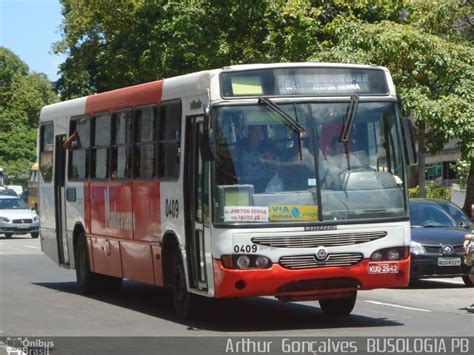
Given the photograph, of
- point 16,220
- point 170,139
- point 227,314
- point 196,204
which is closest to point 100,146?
point 170,139

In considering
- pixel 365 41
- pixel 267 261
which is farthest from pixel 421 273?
pixel 365 41

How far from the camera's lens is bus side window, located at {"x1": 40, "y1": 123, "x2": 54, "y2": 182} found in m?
21.2

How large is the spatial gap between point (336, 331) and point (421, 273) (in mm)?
6517

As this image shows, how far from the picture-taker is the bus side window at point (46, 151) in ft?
69.5

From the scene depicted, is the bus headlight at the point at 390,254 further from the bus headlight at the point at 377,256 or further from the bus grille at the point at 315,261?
the bus grille at the point at 315,261

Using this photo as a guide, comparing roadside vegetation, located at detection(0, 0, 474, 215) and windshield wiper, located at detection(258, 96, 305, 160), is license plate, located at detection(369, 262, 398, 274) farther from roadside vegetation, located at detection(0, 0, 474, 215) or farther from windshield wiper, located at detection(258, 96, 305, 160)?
roadside vegetation, located at detection(0, 0, 474, 215)

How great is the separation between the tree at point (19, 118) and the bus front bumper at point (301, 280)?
9002 cm

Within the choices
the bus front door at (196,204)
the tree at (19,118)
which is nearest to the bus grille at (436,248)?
the bus front door at (196,204)

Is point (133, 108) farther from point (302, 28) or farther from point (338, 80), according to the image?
point (302, 28)

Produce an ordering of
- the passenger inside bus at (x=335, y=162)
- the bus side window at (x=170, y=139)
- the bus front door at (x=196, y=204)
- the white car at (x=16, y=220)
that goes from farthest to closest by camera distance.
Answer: the white car at (x=16, y=220) < the bus side window at (x=170, y=139) < the bus front door at (x=196, y=204) < the passenger inside bus at (x=335, y=162)

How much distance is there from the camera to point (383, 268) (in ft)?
44.9

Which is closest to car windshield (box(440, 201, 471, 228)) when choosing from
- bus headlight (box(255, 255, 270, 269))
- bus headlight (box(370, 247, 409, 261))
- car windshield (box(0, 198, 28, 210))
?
bus headlight (box(370, 247, 409, 261))

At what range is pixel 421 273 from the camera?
64.7 ft

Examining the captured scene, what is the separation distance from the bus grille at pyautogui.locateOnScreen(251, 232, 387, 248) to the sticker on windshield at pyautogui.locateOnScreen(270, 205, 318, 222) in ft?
0.69
